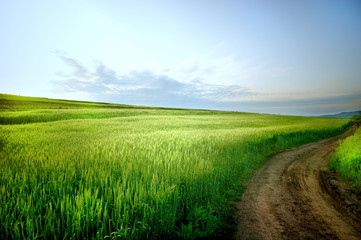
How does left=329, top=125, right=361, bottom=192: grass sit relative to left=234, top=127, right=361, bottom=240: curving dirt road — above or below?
above

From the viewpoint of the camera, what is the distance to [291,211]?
16.7 feet

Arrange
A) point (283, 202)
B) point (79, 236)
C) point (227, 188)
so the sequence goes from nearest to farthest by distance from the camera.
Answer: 1. point (79, 236)
2. point (283, 202)
3. point (227, 188)

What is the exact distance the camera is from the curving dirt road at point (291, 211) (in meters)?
4.16

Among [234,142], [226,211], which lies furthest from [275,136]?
[226,211]

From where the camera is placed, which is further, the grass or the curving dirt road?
the grass

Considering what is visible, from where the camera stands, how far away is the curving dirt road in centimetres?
416

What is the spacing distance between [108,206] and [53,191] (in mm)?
1701

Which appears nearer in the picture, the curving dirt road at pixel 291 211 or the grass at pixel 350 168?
the curving dirt road at pixel 291 211

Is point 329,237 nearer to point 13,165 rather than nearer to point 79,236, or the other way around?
point 79,236

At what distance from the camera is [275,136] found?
17562 mm

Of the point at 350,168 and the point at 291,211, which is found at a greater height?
the point at 350,168

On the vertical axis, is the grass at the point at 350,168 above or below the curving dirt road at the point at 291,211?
above

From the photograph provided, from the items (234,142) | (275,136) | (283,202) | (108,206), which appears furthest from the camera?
(275,136)

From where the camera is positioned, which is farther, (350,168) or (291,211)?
(350,168)
